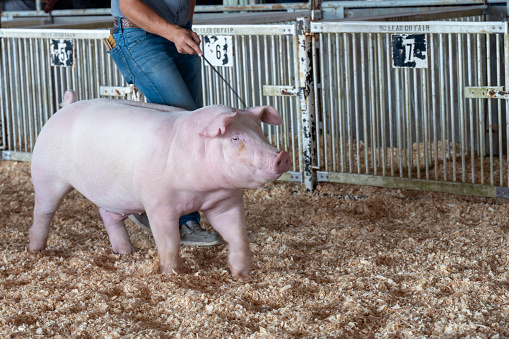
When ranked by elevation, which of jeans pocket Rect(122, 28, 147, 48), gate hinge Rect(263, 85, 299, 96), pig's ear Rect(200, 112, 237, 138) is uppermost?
jeans pocket Rect(122, 28, 147, 48)

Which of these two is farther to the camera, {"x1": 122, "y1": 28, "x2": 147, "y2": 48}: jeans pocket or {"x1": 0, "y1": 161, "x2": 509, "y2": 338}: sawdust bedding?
{"x1": 122, "y1": 28, "x2": 147, "y2": 48}: jeans pocket

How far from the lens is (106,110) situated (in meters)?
3.32

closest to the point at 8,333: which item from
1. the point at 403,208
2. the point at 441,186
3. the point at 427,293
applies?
the point at 427,293

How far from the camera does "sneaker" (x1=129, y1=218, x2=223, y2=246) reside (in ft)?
12.2

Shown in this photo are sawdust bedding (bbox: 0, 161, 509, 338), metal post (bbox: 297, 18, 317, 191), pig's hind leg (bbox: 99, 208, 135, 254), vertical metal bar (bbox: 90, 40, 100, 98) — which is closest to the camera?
sawdust bedding (bbox: 0, 161, 509, 338)

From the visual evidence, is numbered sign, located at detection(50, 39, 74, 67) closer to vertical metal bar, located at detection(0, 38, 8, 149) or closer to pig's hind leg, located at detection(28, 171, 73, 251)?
vertical metal bar, located at detection(0, 38, 8, 149)

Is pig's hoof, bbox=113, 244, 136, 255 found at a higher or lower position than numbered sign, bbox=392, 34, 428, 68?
lower

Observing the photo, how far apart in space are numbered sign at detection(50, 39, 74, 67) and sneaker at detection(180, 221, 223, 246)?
2210 mm

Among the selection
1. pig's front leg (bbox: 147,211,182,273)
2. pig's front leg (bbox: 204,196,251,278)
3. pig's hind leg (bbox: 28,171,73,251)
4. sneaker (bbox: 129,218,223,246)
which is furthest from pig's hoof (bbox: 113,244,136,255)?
pig's front leg (bbox: 204,196,251,278)

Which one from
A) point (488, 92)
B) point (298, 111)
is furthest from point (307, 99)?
point (488, 92)

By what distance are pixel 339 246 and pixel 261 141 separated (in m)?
1.02

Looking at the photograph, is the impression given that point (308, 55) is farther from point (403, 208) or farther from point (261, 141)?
point (261, 141)

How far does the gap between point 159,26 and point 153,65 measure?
255 millimetres

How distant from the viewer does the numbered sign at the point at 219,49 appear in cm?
485
